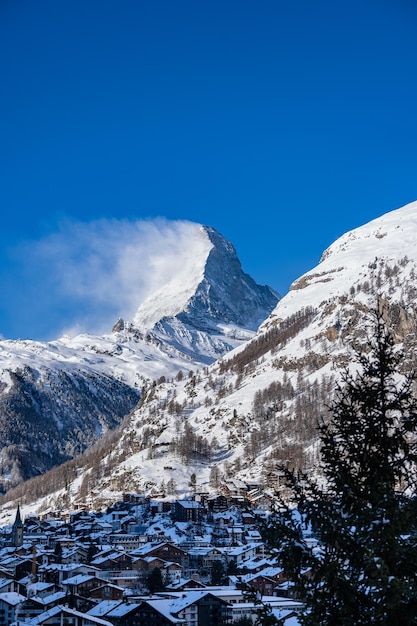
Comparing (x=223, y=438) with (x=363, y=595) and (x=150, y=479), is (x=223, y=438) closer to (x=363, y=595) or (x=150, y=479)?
(x=150, y=479)

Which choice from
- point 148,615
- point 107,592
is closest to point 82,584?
point 107,592

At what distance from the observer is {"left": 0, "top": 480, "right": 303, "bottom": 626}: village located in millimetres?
67312

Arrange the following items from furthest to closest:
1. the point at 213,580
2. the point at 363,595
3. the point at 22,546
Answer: the point at 22,546 → the point at 213,580 → the point at 363,595

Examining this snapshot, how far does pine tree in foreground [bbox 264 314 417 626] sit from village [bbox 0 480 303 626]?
0.94 m

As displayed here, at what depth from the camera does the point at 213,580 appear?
92.3 m

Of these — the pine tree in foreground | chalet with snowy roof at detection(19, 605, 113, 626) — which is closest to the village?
chalet with snowy roof at detection(19, 605, 113, 626)

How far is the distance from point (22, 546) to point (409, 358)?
9643cm

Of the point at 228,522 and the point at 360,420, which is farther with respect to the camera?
the point at 228,522

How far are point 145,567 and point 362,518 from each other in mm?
93474

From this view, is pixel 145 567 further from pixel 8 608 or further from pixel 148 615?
pixel 148 615

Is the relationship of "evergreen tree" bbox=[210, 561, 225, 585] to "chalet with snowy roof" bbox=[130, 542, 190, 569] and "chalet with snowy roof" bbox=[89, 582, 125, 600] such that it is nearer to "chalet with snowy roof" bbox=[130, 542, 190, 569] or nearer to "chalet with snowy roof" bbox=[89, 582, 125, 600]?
"chalet with snowy roof" bbox=[130, 542, 190, 569]

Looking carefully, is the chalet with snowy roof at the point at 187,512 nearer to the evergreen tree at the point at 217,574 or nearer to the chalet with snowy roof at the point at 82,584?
the evergreen tree at the point at 217,574

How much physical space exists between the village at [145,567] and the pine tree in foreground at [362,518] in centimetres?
94

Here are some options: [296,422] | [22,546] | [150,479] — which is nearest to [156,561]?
[22,546]
